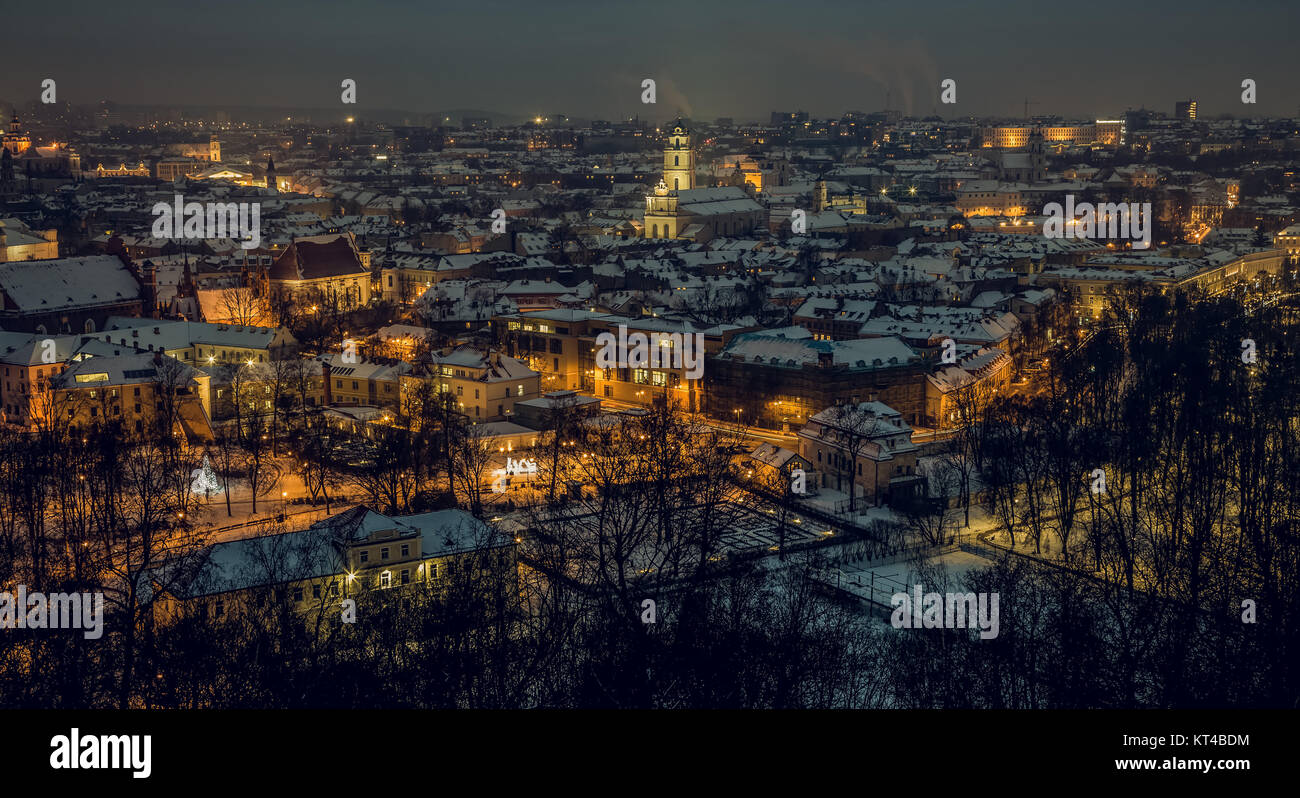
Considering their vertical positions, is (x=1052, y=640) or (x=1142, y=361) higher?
(x=1142, y=361)

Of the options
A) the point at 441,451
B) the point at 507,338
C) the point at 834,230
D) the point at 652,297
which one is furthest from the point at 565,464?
the point at 834,230

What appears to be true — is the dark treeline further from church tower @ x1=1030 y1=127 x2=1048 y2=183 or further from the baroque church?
church tower @ x1=1030 y1=127 x2=1048 y2=183

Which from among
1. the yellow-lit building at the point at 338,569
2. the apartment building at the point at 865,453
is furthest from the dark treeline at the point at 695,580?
the apartment building at the point at 865,453

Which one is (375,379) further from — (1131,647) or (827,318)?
(1131,647)

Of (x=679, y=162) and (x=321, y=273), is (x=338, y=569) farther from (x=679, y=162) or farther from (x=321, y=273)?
(x=679, y=162)

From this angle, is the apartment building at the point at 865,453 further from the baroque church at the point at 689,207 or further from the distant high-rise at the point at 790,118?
the distant high-rise at the point at 790,118

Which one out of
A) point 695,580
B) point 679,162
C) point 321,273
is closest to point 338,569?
point 695,580

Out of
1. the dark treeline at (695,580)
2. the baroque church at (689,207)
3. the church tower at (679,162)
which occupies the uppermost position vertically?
the church tower at (679,162)
